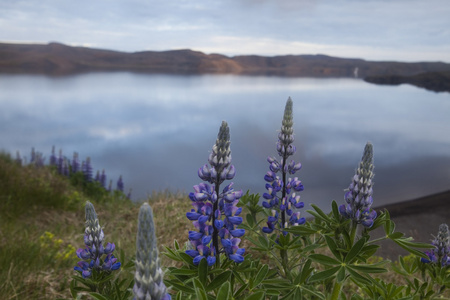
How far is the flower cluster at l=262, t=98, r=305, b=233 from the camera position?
3.29m

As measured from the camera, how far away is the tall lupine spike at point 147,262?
1.55m

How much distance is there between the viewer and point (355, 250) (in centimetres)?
247

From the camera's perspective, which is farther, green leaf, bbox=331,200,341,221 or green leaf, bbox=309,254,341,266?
green leaf, bbox=331,200,341,221

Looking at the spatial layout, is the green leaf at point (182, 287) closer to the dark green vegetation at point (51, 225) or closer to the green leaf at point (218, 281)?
the green leaf at point (218, 281)

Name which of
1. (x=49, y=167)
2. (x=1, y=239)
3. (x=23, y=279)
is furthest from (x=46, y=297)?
(x=49, y=167)

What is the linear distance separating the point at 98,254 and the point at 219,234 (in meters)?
0.93

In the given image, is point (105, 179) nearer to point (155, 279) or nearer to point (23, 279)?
point (23, 279)

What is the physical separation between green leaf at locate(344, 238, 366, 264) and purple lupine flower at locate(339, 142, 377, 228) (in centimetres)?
22

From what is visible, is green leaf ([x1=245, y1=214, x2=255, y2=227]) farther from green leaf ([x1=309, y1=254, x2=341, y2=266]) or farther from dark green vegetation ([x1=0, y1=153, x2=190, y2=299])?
dark green vegetation ([x1=0, y1=153, x2=190, y2=299])

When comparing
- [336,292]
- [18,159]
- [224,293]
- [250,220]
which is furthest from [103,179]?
[224,293]

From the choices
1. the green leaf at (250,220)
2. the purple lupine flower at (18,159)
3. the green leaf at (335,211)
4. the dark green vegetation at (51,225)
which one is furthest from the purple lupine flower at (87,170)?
the green leaf at (335,211)

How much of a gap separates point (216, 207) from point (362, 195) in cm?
102

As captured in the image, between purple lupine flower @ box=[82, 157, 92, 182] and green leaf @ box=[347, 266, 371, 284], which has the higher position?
green leaf @ box=[347, 266, 371, 284]

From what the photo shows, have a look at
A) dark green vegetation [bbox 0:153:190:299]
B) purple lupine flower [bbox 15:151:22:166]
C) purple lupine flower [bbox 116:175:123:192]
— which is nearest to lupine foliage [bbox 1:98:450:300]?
dark green vegetation [bbox 0:153:190:299]
